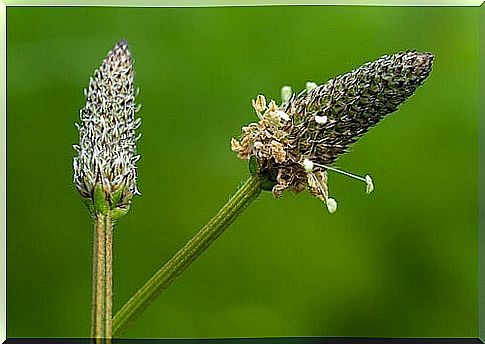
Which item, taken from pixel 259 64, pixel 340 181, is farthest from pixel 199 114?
pixel 340 181

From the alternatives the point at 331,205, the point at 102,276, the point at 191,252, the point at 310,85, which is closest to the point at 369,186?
the point at 331,205

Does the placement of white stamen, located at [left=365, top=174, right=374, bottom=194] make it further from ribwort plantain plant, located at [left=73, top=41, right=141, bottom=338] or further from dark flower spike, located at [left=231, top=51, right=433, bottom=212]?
ribwort plantain plant, located at [left=73, top=41, right=141, bottom=338]

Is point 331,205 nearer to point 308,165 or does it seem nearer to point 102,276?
point 308,165

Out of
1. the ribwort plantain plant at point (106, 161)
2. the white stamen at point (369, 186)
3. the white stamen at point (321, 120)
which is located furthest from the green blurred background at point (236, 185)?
the white stamen at point (321, 120)

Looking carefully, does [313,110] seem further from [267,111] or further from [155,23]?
[155,23]

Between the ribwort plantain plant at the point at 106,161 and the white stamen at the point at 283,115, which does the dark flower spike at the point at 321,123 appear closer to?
the white stamen at the point at 283,115
